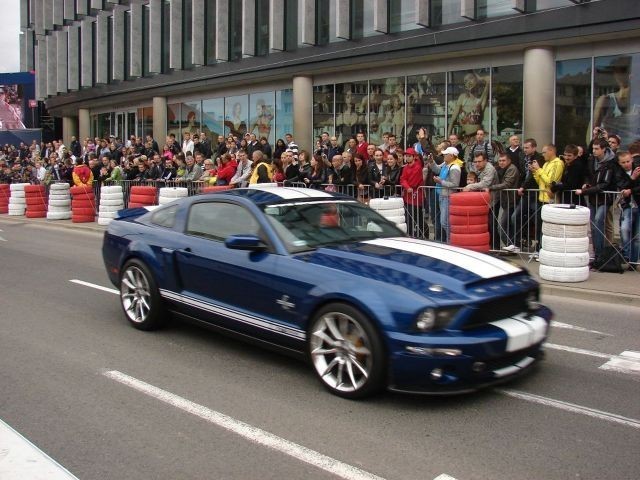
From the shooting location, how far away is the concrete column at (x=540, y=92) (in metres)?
16.2

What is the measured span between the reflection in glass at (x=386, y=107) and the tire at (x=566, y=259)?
10941 mm

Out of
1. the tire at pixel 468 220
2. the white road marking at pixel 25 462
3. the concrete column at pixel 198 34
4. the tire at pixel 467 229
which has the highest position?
the concrete column at pixel 198 34

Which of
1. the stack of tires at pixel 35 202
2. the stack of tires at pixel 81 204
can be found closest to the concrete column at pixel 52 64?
the stack of tires at pixel 35 202

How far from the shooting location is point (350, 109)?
2167 centimetres

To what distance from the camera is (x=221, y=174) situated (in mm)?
16641

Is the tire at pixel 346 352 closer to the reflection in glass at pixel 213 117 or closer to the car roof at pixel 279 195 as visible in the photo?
the car roof at pixel 279 195

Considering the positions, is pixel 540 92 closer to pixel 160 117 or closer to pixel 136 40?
pixel 160 117

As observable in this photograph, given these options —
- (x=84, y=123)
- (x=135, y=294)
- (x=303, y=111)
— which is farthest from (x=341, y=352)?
(x=84, y=123)

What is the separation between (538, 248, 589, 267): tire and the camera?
9562 mm

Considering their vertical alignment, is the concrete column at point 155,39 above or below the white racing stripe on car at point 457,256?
above

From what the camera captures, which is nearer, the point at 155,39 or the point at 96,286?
the point at 96,286

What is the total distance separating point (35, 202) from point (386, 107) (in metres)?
11.7

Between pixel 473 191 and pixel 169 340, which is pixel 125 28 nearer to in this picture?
pixel 473 191

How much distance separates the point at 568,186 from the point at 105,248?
7190 mm
